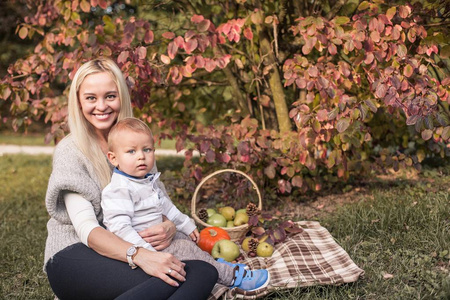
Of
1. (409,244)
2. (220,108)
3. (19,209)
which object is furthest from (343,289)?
(19,209)

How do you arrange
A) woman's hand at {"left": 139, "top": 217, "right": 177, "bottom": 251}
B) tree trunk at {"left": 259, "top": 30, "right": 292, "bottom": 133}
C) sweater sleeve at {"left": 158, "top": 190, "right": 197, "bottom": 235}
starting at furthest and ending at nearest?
tree trunk at {"left": 259, "top": 30, "right": 292, "bottom": 133} < sweater sleeve at {"left": 158, "top": 190, "right": 197, "bottom": 235} < woman's hand at {"left": 139, "top": 217, "right": 177, "bottom": 251}

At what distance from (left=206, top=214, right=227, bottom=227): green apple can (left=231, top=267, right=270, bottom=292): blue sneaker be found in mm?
787

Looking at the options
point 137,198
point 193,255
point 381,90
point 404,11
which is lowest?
point 193,255

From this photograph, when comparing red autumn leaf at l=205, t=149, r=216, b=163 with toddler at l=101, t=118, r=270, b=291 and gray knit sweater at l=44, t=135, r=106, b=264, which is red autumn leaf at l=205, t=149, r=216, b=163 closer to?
toddler at l=101, t=118, r=270, b=291

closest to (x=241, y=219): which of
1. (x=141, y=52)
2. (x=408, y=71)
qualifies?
(x=141, y=52)

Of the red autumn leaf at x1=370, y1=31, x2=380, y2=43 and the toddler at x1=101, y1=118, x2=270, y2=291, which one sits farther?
the red autumn leaf at x1=370, y1=31, x2=380, y2=43

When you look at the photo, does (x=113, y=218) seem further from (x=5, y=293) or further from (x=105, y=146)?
(x=5, y=293)

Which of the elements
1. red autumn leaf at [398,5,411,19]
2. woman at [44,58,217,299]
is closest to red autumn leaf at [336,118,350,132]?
red autumn leaf at [398,5,411,19]

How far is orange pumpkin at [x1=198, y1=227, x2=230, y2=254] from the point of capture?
3086 millimetres

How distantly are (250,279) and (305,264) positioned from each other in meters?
0.42

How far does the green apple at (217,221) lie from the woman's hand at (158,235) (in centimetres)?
92

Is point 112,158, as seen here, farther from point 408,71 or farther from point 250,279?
point 408,71

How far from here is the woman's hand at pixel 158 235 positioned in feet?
8.00

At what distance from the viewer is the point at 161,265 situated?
2.21 meters
